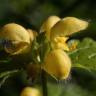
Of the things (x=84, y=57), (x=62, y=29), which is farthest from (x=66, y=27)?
(x=84, y=57)

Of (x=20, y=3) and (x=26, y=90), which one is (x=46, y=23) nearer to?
(x=26, y=90)

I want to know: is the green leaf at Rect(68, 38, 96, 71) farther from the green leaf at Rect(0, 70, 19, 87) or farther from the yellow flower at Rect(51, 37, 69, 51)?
the green leaf at Rect(0, 70, 19, 87)

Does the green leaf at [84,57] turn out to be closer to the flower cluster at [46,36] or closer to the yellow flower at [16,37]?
the flower cluster at [46,36]

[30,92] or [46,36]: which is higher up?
[46,36]

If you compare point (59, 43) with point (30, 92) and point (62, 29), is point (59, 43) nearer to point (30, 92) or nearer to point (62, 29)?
point (62, 29)

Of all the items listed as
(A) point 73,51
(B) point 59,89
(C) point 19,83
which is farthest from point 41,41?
(C) point 19,83

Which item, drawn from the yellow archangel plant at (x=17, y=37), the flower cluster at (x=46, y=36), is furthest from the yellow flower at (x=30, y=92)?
the yellow archangel plant at (x=17, y=37)
